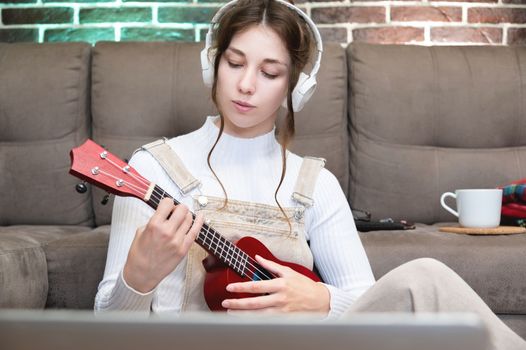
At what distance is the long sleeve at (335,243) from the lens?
131 centimetres

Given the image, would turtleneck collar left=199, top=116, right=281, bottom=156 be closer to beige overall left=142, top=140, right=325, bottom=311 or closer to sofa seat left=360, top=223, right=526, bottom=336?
beige overall left=142, top=140, right=325, bottom=311

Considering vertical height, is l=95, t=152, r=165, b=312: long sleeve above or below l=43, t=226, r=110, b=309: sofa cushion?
above

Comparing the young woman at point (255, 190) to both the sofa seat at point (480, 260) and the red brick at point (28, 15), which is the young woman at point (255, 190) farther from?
the red brick at point (28, 15)

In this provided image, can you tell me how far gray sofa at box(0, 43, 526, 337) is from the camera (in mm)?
2033

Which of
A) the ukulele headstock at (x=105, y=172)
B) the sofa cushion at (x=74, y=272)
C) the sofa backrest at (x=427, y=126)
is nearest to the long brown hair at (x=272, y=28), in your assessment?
the ukulele headstock at (x=105, y=172)

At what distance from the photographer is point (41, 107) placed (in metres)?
2.07

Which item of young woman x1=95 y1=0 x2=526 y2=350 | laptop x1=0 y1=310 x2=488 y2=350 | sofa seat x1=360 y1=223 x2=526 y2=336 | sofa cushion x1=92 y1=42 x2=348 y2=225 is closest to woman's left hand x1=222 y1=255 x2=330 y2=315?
young woman x1=95 y1=0 x2=526 y2=350

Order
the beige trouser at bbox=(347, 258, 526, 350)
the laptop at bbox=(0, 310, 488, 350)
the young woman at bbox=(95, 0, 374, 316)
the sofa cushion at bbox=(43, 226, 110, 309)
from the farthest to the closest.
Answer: the sofa cushion at bbox=(43, 226, 110, 309) → the young woman at bbox=(95, 0, 374, 316) → the beige trouser at bbox=(347, 258, 526, 350) → the laptop at bbox=(0, 310, 488, 350)

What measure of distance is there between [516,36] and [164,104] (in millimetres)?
1380

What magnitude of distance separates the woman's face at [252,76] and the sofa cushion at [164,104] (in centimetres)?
73

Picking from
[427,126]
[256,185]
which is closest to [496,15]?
[427,126]

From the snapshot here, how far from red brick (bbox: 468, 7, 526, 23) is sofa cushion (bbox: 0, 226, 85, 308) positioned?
1771 mm

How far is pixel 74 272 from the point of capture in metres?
1.53

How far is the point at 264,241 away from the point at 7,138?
1064 millimetres
